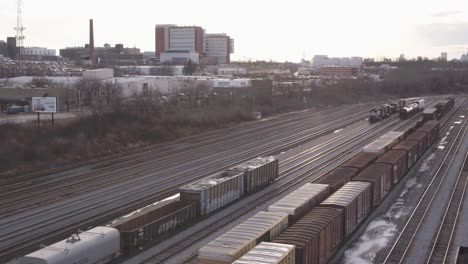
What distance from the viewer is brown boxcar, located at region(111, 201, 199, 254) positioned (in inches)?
953

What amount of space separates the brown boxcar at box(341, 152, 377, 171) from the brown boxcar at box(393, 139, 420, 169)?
11.5ft

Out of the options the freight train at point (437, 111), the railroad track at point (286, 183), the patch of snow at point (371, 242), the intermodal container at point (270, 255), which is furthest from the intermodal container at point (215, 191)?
the freight train at point (437, 111)

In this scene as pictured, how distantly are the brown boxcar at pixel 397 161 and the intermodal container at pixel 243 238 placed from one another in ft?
54.5

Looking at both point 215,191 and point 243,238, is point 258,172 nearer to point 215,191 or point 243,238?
point 215,191

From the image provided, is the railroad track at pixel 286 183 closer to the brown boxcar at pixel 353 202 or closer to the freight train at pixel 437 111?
the brown boxcar at pixel 353 202

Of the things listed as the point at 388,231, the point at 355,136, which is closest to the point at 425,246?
the point at 388,231

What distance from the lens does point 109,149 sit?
52.8m

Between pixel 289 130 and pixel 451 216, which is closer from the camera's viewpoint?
pixel 451 216

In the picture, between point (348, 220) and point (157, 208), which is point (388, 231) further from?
point (157, 208)

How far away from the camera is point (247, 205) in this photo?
3284 centimetres

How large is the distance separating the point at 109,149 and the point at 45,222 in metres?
23.1

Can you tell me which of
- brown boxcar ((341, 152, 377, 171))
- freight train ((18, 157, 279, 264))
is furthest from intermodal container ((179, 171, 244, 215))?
brown boxcar ((341, 152, 377, 171))

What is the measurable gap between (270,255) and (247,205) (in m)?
15.5

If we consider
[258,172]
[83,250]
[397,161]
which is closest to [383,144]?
[397,161]
